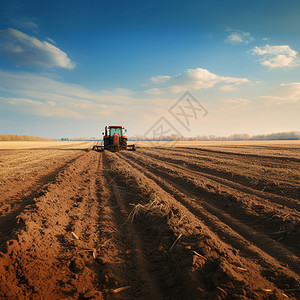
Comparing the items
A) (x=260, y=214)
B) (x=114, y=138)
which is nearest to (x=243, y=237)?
(x=260, y=214)

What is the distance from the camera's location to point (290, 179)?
29.0ft

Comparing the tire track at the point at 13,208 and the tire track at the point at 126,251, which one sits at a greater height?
the tire track at the point at 13,208

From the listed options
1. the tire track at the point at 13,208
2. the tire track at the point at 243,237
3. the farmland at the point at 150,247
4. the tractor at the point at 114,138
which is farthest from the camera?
the tractor at the point at 114,138

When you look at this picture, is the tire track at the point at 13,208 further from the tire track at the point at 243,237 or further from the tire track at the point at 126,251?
the tire track at the point at 243,237

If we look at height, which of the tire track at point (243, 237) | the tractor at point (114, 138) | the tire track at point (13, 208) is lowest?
the tire track at point (243, 237)

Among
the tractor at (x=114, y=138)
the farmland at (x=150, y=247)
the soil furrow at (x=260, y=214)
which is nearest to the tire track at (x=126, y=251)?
the farmland at (x=150, y=247)

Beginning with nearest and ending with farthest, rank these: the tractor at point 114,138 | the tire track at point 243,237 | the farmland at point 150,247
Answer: the farmland at point 150,247 → the tire track at point 243,237 → the tractor at point 114,138

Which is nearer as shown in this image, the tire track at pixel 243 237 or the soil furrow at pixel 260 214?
the tire track at pixel 243 237

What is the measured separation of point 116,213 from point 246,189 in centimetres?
518

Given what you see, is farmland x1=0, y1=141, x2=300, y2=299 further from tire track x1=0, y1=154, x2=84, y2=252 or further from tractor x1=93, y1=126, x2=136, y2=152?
tractor x1=93, y1=126, x2=136, y2=152

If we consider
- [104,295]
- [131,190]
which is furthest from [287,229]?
[131,190]

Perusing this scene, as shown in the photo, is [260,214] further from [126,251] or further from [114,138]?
[114,138]

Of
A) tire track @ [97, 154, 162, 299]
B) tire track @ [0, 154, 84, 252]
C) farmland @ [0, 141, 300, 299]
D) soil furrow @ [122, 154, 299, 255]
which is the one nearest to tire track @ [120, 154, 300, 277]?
farmland @ [0, 141, 300, 299]

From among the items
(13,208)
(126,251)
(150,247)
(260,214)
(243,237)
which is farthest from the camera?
(13,208)
